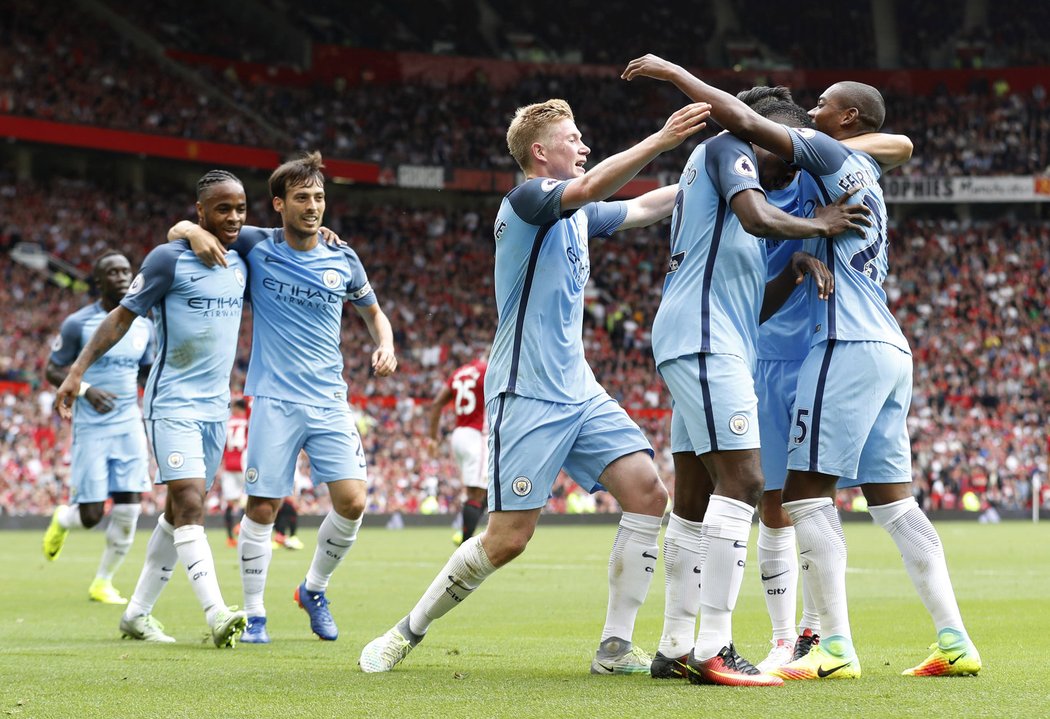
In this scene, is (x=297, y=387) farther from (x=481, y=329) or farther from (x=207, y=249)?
(x=481, y=329)

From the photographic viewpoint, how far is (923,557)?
5.67 metres

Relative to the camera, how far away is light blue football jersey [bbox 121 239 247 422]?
780cm

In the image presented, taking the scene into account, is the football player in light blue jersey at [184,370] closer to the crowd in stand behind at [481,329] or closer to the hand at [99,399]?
the hand at [99,399]

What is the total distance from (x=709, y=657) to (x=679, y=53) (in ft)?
149

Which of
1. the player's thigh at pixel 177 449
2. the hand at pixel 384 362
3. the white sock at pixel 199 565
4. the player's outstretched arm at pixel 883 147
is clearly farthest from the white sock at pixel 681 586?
the player's thigh at pixel 177 449

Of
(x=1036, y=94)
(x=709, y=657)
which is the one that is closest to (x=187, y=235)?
(x=709, y=657)

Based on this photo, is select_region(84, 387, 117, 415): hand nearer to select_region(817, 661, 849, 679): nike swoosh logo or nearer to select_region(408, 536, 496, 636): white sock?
select_region(408, 536, 496, 636): white sock

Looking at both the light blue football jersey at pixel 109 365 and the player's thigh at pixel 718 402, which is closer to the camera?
the player's thigh at pixel 718 402

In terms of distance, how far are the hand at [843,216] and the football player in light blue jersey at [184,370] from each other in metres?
3.69

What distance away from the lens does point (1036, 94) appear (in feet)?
148

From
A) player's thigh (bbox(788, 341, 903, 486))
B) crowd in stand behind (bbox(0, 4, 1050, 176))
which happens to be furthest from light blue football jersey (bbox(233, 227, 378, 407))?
crowd in stand behind (bbox(0, 4, 1050, 176))

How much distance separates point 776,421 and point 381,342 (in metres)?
2.92

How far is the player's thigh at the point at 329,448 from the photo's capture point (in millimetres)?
7766

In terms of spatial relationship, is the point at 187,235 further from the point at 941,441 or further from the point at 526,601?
the point at 941,441
